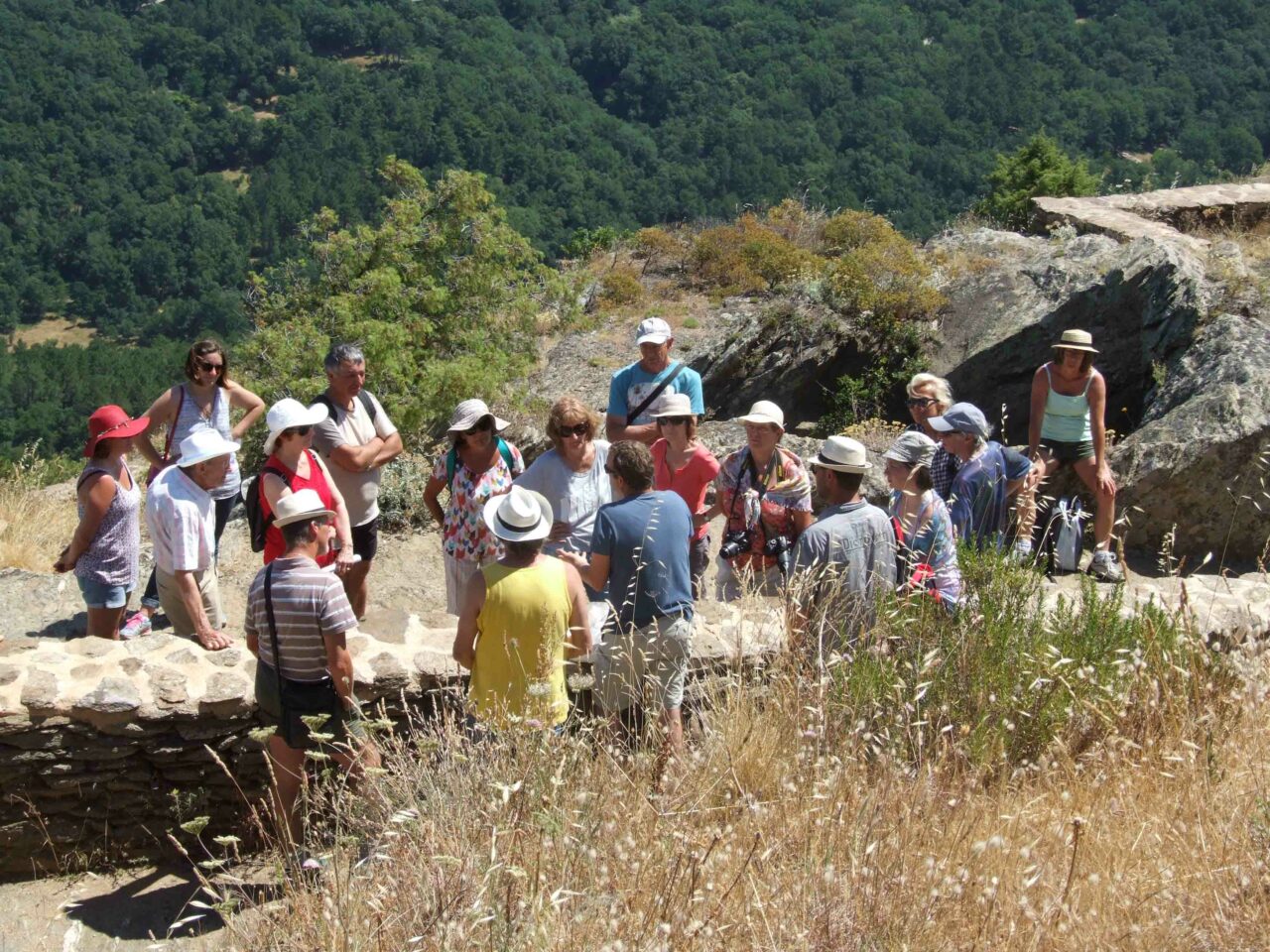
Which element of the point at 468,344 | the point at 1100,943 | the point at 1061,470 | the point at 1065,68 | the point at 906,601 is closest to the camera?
the point at 1100,943

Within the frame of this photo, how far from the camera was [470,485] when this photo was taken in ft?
16.6

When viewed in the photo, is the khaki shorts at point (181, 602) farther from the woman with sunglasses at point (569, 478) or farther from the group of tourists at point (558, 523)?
the woman with sunglasses at point (569, 478)

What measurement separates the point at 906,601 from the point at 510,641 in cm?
135

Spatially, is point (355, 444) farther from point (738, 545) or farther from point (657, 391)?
point (738, 545)

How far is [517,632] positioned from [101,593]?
2.33m

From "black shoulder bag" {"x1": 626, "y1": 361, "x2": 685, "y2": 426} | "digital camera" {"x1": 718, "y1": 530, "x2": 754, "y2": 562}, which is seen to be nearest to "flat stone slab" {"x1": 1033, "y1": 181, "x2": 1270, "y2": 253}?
"black shoulder bag" {"x1": 626, "y1": 361, "x2": 685, "y2": 426}

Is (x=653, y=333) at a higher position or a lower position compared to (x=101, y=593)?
higher

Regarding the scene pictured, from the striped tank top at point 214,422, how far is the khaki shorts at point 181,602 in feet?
2.29

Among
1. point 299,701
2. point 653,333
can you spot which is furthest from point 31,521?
point 299,701

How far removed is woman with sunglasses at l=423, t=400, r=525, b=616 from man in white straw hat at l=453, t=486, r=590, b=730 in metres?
1.14

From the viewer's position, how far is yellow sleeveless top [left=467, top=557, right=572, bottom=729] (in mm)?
3695

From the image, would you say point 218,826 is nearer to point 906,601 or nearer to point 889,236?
point 906,601

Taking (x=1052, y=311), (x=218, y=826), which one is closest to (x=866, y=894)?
(x=218, y=826)

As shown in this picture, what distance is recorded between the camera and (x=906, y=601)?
3.99 meters
